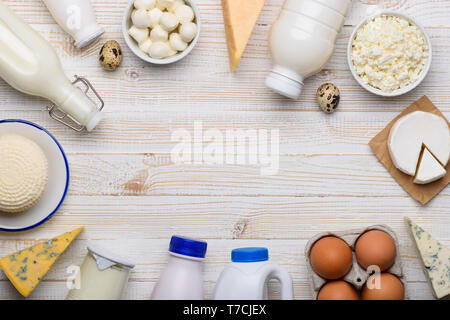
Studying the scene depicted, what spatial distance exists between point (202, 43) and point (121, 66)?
0.56 ft

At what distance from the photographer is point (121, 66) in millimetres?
1021

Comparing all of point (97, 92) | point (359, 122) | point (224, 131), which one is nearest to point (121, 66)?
point (97, 92)

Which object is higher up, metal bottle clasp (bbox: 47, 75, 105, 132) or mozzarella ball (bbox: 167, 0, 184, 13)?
mozzarella ball (bbox: 167, 0, 184, 13)

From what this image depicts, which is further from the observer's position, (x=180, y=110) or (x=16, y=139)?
(x=180, y=110)

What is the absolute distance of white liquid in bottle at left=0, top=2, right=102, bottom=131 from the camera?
0.90m

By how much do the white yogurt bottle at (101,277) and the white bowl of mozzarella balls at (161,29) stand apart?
15.1 inches

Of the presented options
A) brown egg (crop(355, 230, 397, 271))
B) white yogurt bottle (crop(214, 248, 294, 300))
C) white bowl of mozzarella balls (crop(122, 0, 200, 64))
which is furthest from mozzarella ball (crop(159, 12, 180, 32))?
brown egg (crop(355, 230, 397, 271))

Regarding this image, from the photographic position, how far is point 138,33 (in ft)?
3.17

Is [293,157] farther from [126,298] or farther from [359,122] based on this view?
[126,298]

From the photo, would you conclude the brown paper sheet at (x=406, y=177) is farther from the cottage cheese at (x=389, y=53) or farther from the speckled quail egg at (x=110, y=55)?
the speckled quail egg at (x=110, y=55)

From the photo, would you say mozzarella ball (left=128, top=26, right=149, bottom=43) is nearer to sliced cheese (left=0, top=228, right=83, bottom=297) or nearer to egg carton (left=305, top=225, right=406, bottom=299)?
sliced cheese (left=0, top=228, right=83, bottom=297)

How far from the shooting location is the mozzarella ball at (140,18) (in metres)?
0.95

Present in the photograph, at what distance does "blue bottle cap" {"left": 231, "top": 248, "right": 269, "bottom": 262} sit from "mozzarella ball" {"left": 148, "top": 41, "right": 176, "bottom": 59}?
40cm

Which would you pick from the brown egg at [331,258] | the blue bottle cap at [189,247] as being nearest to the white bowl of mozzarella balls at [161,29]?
the blue bottle cap at [189,247]
